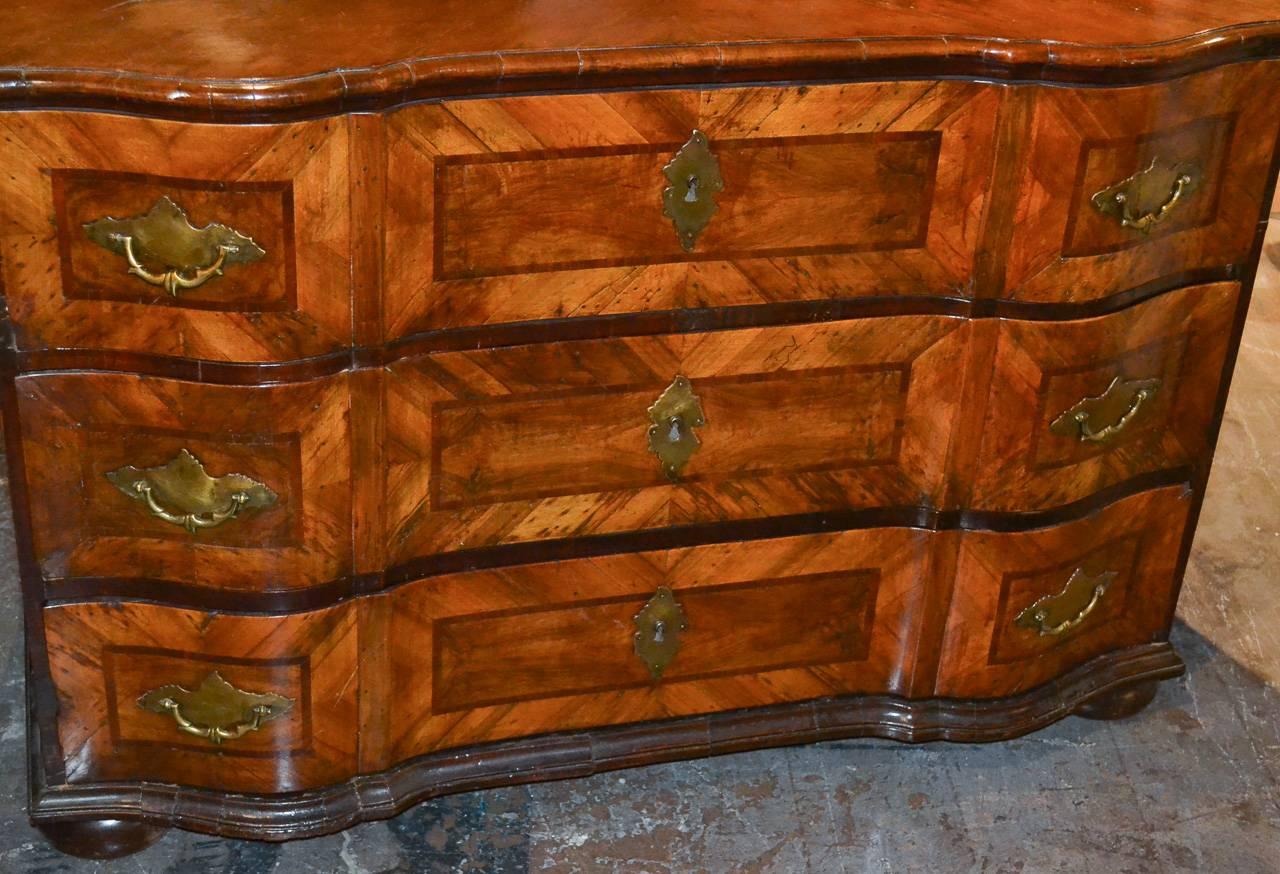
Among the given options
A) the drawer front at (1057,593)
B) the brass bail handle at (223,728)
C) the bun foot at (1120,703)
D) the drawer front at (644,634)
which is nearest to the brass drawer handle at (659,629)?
the drawer front at (644,634)

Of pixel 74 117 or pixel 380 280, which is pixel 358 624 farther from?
pixel 74 117

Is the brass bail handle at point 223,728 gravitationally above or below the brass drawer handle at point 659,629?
below

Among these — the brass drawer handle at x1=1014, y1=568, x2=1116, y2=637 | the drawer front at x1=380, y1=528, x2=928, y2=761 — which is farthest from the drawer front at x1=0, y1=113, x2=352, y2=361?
the brass drawer handle at x1=1014, y1=568, x2=1116, y2=637

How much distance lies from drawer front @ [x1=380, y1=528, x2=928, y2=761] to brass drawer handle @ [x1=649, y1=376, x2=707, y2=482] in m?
0.13

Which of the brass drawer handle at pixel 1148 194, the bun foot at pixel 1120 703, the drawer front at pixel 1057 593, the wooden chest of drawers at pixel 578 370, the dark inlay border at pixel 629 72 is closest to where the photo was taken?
the dark inlay border at pixel 629 72

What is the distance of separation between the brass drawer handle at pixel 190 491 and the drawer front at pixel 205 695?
0.43ft

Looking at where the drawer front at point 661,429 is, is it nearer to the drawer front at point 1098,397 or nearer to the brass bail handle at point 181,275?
the drawer front at point 1098,397

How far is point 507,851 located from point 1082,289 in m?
1.00

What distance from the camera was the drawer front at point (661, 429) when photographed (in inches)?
80.3

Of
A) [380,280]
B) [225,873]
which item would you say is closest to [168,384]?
[380,280]

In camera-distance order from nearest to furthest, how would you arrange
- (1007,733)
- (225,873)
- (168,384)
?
1. (168,384)
2. (225,873)
3. (1007,733)

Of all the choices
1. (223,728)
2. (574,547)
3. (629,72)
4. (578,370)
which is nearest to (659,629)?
(574,547)

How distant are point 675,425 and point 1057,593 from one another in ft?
1.99

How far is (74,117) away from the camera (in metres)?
1.78
